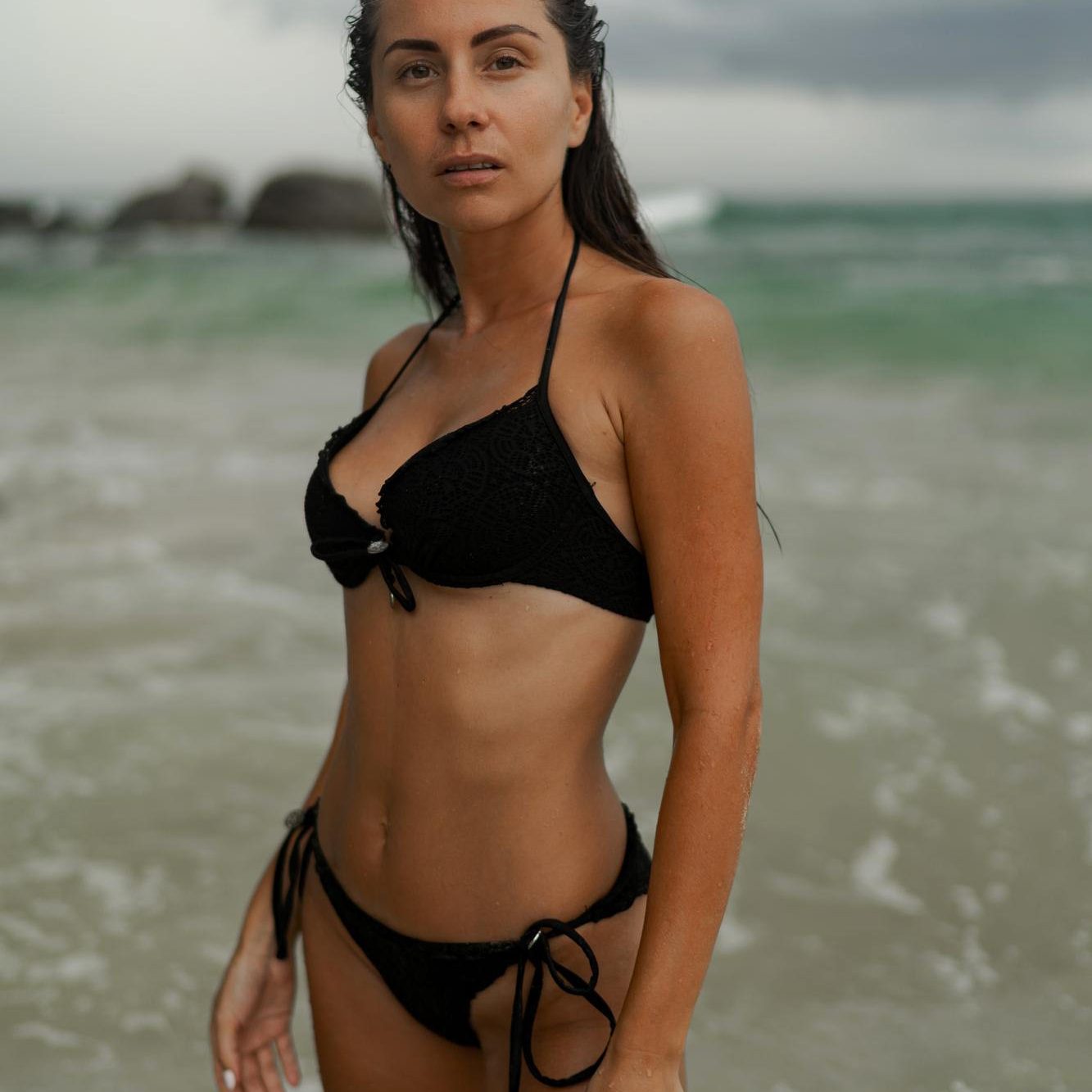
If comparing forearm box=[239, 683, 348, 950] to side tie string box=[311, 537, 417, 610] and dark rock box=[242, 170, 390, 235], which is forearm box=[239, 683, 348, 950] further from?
dark rock box=[242, 170, 390, 235]

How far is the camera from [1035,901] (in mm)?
3811

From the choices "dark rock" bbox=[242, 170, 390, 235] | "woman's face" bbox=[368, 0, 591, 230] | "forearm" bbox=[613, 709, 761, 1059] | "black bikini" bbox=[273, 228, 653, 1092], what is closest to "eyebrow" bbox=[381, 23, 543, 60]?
"woman's face" bbox=[368, 0, 591, 230]

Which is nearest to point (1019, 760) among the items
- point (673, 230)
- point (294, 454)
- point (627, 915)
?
point (627, 915)

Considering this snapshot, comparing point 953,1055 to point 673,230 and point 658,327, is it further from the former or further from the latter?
point 673,230

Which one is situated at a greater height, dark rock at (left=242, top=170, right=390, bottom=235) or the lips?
the lips

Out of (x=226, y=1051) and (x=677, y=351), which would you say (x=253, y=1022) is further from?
(x=677, y=351)

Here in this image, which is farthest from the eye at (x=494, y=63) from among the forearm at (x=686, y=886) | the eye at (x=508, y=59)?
the forearm at (x=686, y=886)

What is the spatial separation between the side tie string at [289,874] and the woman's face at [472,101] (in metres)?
0.92

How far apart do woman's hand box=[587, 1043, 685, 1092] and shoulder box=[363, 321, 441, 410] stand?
1.00 metres

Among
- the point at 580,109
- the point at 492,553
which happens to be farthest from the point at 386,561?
the point at 580,109

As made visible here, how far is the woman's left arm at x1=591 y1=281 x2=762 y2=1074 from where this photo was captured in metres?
1.48

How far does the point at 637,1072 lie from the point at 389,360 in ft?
3.56

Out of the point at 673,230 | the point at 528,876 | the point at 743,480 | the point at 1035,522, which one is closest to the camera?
the point at 743,480

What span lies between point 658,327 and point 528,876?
2.22 feet
